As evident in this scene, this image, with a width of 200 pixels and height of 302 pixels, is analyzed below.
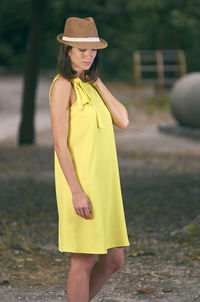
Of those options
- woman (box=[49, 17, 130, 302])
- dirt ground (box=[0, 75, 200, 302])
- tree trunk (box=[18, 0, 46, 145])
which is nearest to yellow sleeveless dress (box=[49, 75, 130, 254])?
woman (box=[49, 17, 130, 302])

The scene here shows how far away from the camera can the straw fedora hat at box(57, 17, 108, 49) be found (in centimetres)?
368

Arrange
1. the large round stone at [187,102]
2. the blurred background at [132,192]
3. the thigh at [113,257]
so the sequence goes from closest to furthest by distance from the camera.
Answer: the thigh at [113,257], the blurred background at [132,192], the large round stone at [187,102]

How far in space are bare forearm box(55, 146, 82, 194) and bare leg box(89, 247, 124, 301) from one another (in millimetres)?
463

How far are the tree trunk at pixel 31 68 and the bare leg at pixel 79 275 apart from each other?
34.1ft

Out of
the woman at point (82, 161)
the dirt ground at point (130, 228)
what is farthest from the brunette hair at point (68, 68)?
the dirt ground at point (130, 228)

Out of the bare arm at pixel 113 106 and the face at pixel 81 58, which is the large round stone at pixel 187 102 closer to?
the bare arm at pixel 113 106

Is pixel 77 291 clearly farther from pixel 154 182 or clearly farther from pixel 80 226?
pixel 154 182

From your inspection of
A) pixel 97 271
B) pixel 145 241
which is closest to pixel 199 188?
pixel 145 241

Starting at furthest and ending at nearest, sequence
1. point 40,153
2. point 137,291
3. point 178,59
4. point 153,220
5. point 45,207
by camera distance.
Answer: point 178,59
point 40,153
point 45,207
point 153,220
point 137,291

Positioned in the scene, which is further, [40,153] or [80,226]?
[40,153]

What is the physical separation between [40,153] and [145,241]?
647cm

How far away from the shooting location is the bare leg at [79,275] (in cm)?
369

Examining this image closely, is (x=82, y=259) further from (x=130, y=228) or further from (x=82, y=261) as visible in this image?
(x=130, y=228)

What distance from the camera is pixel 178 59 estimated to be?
27141 mm
